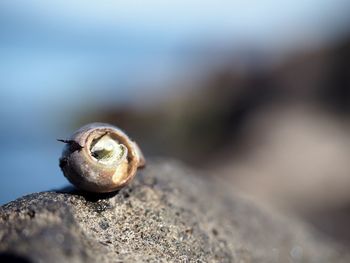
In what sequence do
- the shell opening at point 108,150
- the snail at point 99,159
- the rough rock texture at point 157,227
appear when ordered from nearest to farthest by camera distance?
1. the rough rock texture at point 157,227
2. the snail at point 99,159
3. the shell opening at point 108,150

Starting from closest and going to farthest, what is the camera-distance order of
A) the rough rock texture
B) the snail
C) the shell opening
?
the rough rock texture < the snail < the shell opening

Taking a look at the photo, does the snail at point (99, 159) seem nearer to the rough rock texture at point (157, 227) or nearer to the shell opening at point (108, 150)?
the shell opening at point (108, 150)

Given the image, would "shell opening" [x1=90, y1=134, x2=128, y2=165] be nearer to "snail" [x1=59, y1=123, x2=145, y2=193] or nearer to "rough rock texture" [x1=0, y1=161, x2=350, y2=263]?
"snail" [x1=59, y1=123, x2=145, y2=193]

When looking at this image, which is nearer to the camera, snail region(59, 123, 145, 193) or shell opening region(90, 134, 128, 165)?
snail region(59, 123, 145, 193)

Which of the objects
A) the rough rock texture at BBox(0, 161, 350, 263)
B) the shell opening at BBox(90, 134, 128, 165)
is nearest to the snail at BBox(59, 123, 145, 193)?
the shell opening at BBox(90, 134, 128, 165)

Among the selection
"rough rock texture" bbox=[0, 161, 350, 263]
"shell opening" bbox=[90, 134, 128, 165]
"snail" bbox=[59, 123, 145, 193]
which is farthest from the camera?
"shell opening" bbox=[90, 134, 128, 165]

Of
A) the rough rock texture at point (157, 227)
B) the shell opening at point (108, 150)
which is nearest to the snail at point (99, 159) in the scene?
the shell opening at point (108, 150)

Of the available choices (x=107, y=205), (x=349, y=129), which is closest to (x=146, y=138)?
(x=349, y=129)

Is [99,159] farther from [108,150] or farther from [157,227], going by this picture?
[157,227]
